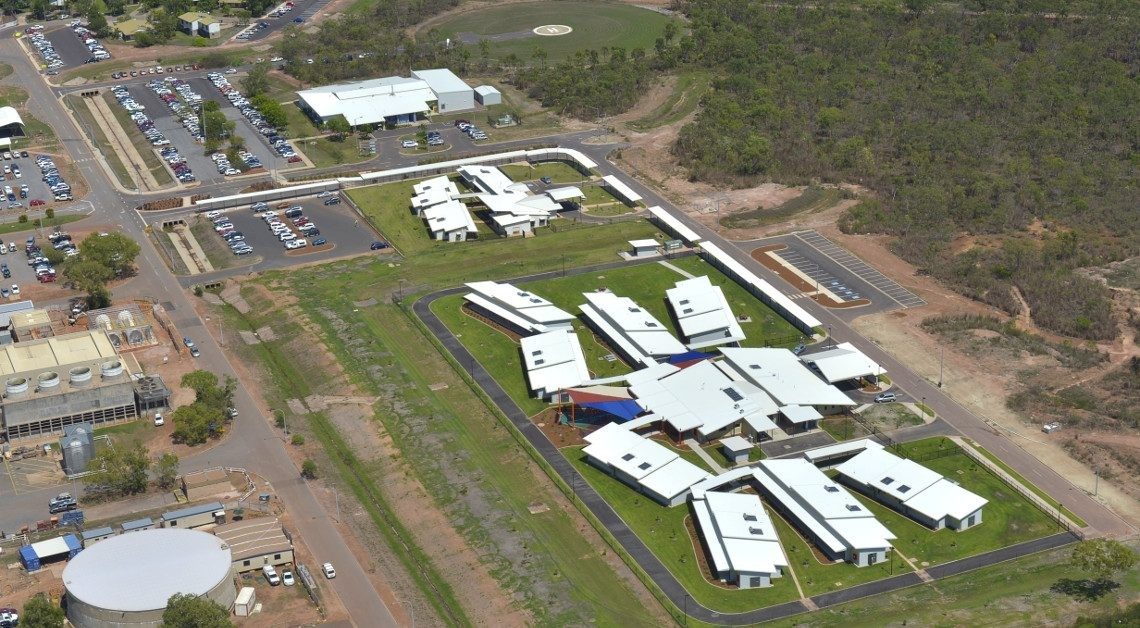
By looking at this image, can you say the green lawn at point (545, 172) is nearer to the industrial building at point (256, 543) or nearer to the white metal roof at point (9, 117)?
the white metal roof at point (9, 117)

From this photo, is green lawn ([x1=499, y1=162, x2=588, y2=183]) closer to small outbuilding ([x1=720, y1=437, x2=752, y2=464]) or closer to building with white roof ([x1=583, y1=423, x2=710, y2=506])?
building with white roof ([x1=583, y1=423, x2=710, y2=506])

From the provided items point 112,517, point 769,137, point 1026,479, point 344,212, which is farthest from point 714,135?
point 112,517

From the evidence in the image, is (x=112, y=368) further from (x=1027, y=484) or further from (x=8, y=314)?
(x=1027, y=484)

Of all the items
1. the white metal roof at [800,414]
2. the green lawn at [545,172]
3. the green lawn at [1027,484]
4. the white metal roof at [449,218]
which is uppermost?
the white metal roof at [800,414]

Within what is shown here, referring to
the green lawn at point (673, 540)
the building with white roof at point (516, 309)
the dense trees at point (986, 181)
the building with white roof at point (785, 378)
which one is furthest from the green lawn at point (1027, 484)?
the building with white roof at point (516, 309)

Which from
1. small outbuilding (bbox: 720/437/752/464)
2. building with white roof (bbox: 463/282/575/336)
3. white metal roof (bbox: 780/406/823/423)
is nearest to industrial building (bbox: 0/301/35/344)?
building with white roof (bbox: 463/282/575/336)
